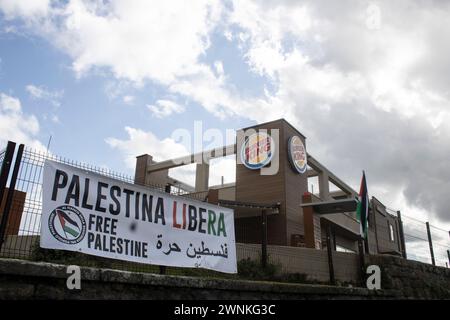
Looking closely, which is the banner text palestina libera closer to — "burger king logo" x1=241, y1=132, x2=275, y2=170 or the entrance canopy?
Answer: the entrance canopy

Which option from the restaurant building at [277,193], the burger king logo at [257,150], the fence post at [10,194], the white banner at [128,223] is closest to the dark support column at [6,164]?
the fence post at [10,194]

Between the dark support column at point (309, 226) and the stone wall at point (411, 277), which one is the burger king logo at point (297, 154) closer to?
the dark support column at point (309, 226)

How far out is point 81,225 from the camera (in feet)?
17.1

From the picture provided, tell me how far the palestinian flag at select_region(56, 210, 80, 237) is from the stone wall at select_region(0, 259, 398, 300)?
722 millimetres

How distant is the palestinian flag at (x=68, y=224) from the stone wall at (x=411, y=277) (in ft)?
A: 33.0

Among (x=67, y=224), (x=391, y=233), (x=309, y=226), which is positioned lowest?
(x=67, y=224)

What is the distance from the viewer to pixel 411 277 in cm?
1321

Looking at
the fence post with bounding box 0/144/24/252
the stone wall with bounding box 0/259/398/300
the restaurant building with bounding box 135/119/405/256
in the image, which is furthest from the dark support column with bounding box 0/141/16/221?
the restaurant building with bounding box 135/119/405/256

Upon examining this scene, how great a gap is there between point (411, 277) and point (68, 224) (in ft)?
38.7

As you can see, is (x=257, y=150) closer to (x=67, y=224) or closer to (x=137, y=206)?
(x=137, y=206)

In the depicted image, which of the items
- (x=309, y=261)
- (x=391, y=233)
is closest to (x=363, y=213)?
(x=309, y=261)
